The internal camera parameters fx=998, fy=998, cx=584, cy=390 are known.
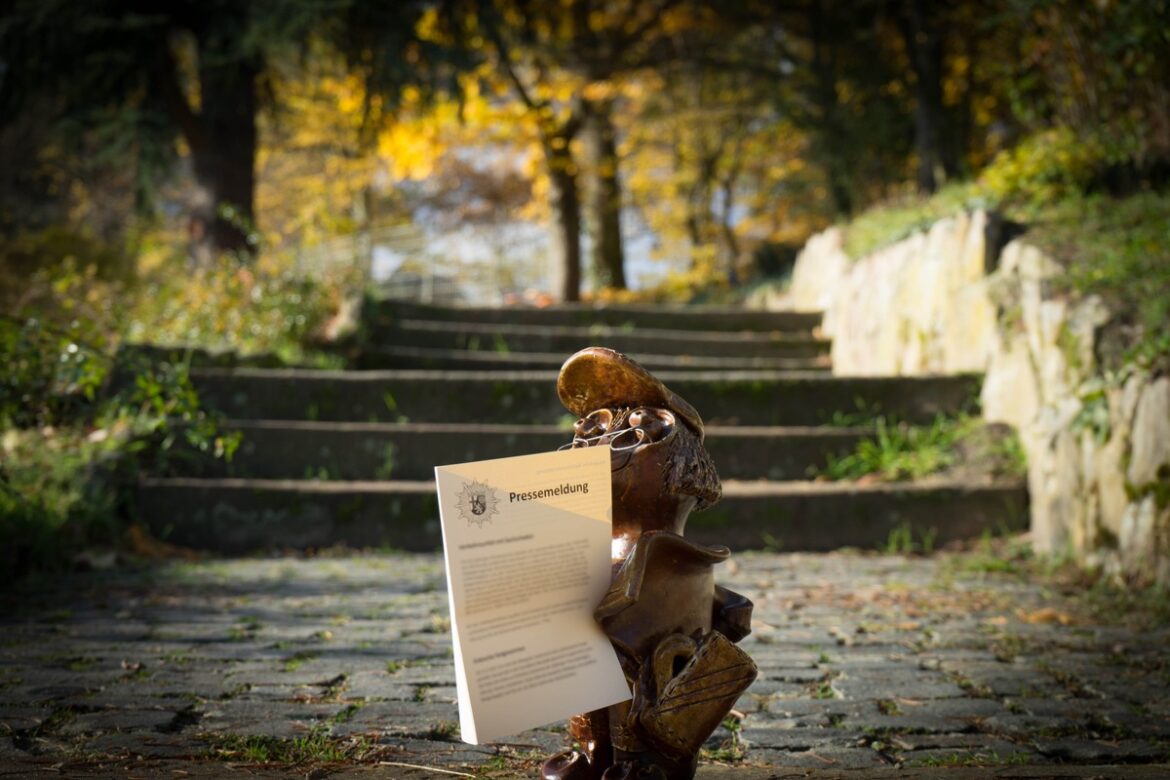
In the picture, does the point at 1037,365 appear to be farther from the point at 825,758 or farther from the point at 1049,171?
the point at 825,758

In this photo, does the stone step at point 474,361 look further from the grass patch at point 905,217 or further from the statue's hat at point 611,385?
the statue's hat at point 611,385

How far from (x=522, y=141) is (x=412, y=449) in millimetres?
8942

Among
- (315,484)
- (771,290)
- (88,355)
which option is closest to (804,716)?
(88,355)

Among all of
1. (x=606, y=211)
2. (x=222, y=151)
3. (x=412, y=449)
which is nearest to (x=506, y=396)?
(x=412, y=449)

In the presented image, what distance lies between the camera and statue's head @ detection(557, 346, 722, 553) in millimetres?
1736

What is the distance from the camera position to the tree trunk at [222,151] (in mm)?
9531

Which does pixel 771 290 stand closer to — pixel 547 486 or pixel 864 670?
pixel 864 670

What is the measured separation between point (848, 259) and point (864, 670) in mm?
6578

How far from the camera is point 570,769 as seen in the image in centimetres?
175

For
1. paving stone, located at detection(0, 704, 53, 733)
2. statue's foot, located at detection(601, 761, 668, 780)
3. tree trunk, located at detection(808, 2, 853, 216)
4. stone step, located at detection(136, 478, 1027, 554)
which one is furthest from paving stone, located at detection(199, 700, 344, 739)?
tree trunk, located at detection(808, 2, 853, 216)

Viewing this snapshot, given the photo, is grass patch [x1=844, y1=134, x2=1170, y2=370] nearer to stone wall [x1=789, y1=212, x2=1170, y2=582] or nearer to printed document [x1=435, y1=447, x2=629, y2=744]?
stone wall [x1=789, y1=212, x2=1170, y2=582]

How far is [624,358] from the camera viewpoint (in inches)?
70.9

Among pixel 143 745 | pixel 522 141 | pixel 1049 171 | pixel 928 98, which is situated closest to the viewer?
pixel 143 745

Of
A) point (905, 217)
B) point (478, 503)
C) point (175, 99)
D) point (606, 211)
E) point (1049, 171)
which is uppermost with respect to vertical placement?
point (175, 99)
